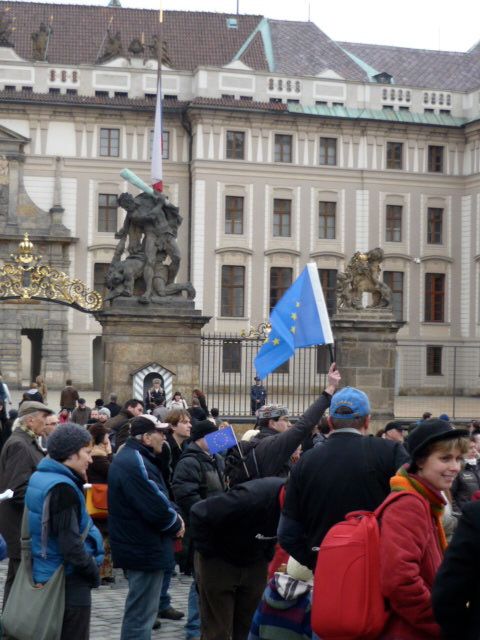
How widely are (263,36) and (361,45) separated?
16.0 feet

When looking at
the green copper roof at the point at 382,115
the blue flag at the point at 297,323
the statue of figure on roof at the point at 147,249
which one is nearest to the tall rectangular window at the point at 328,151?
the green copper roof at the point at 382,115

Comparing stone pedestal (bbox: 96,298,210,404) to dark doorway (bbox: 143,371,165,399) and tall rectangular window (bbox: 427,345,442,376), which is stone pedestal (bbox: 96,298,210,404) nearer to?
dark doorway (bbox: 143,371,165,399)

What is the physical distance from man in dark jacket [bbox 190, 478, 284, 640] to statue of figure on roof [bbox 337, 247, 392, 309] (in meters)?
15.7

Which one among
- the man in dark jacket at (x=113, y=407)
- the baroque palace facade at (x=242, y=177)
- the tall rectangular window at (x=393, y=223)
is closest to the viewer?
the man in dark jacket at (x=113, y=407)

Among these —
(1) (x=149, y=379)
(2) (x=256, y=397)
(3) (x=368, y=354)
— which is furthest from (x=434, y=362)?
(1) (x=149, y=379)

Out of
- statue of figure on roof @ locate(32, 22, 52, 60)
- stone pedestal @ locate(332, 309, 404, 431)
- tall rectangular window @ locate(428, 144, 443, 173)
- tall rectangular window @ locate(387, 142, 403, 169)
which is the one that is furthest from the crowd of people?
tall rectangular window @ locate(428, 144, 443, 173)

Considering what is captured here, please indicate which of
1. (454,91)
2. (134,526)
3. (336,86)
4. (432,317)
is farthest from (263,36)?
(134,526)

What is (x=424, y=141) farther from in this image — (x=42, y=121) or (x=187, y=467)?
(x=187, y=467)

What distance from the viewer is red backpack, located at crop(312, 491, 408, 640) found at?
4.60 meters

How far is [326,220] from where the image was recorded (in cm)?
4875

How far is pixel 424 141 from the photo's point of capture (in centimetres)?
4919

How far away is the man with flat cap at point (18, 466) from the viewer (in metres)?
8.21

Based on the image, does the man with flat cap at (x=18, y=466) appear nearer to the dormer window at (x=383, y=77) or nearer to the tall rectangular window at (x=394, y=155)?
the tall rectangular window at (x=394, y=155)

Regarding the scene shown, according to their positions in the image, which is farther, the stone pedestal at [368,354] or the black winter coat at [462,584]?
the stone pedestal at [368,354]
